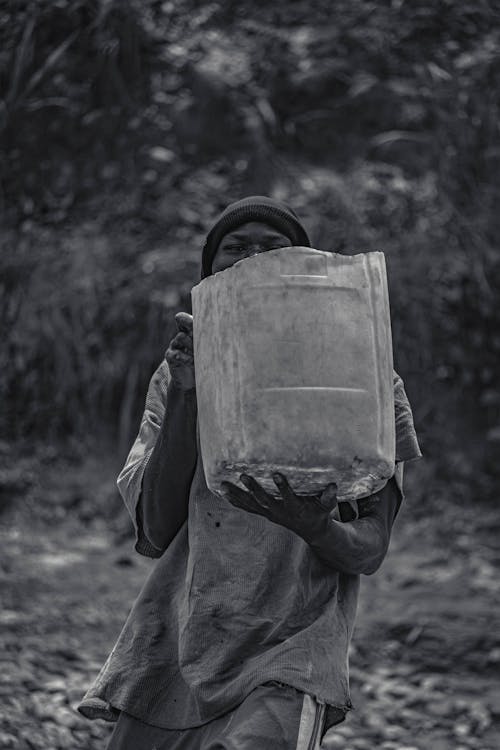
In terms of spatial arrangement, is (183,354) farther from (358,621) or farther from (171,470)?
(358,621)

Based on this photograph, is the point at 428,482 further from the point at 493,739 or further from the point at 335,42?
the point at 335,42

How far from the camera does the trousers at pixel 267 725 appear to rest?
1.96 metres

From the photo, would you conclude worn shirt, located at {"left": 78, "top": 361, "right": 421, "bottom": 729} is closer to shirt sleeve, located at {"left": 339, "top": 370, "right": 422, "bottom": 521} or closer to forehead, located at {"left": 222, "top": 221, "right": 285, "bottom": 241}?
shirt sleeve, located at {"left": 339, "top": 370, "right": 422, "bottom": 521}

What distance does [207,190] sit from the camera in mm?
7684

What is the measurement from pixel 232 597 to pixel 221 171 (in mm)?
5971

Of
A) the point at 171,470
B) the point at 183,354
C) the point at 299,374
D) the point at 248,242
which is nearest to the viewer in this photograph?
the point at 299,374

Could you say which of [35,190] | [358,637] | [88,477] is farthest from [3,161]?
[358,637]

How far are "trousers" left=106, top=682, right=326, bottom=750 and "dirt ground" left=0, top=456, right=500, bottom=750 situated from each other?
2067 mm

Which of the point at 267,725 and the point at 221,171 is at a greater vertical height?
the point at 267,725

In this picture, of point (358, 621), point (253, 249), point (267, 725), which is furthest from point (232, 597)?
point (358, 621)

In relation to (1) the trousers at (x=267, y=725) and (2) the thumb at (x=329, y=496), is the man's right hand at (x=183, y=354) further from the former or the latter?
(1) the trousers at (x=267, y=725)

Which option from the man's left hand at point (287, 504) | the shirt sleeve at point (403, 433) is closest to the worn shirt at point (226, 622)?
the shirt sleeve at point (403, 433)

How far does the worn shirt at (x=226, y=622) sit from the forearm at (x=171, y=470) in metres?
0.03

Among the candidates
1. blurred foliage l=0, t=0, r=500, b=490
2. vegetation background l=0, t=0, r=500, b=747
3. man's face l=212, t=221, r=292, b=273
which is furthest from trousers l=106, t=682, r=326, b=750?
blurred foliage l=0, t=0, r=500, b=490
